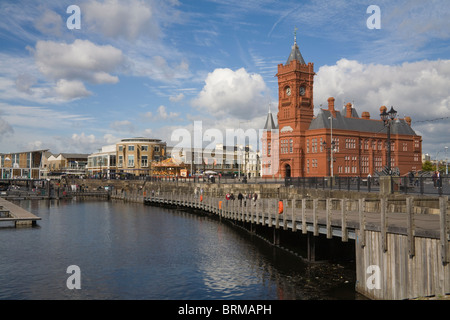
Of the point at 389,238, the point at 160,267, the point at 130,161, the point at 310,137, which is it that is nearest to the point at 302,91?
the point at 310,137

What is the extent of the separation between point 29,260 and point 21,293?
6807mm

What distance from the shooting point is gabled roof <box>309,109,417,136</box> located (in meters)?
72.7

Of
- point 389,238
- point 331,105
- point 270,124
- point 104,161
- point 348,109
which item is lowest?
point 389,238

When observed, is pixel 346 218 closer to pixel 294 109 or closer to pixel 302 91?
pixel 294 109

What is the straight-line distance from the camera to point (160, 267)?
22266 millimetres

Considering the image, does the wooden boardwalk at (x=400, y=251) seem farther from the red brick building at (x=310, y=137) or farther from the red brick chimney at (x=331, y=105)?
the red brick chimney at (x=331, y=105)

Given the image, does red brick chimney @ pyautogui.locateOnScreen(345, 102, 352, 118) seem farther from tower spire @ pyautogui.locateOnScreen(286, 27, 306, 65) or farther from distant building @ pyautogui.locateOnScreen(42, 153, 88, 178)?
distant building @ pyautogui.locateOnScreen(42, 153, 88, 178)

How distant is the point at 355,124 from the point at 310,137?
13236 millimetres

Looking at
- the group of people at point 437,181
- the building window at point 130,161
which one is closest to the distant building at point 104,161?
the building window at point 130,161

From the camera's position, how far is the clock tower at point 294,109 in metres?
72.4

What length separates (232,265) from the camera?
2286 centimetres

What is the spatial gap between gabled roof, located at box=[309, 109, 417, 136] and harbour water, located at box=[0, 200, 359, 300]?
42675mm

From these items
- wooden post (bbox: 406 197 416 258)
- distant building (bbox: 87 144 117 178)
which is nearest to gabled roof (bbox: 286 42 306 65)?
wooden post (bbox: 406 197 416 258)
